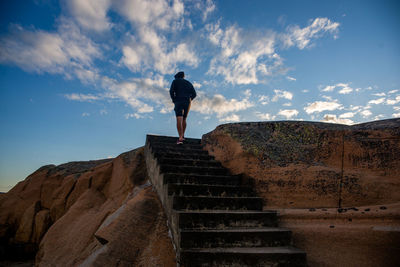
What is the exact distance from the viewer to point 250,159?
4613 mm

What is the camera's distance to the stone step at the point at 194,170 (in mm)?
4551

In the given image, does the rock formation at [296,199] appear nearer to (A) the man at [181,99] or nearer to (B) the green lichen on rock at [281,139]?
(B) the green lichen on rock at [281,139]

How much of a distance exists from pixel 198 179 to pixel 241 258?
1.93 m

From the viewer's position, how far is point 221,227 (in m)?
3.07

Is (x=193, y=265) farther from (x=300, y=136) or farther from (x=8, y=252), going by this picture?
(x=8, y=252)

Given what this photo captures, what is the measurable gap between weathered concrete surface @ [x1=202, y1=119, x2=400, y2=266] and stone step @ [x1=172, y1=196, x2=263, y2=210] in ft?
1.46

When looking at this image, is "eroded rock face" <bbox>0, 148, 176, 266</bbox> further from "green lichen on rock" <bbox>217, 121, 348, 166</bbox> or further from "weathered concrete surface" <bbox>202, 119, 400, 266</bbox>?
"green lichen on rock" <bbox>217, 121, 348, 166</bbox>

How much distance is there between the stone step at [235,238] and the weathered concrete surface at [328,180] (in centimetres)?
37

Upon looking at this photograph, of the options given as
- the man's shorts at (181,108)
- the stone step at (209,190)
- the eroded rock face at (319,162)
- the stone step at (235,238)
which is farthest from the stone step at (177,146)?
the stone step at (235,238)

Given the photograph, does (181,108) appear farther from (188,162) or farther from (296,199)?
(296,199)

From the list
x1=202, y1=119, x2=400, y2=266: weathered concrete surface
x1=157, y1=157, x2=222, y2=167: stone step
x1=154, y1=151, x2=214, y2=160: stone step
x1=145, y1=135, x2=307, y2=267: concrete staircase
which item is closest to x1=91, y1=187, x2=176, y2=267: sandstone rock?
x1=145, y1=135, x2=307, y2=267: concrete staircase

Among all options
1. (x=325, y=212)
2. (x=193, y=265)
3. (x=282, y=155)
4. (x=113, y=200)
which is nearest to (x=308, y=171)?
(x=282, y=155)

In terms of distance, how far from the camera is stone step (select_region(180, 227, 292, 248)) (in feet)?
8.82

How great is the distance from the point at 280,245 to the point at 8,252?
1006cm
